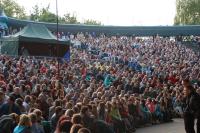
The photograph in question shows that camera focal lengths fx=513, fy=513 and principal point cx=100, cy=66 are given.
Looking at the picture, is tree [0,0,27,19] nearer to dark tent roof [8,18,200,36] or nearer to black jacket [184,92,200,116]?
dark tent roof [8,18,200,36]


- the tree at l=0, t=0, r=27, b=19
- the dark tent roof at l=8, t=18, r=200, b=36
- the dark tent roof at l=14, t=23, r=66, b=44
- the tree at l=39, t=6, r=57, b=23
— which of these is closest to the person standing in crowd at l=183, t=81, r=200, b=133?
the dark tent roof at l=14, t=23, r=66, b=44

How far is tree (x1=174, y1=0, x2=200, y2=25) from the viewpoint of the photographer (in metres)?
75.4

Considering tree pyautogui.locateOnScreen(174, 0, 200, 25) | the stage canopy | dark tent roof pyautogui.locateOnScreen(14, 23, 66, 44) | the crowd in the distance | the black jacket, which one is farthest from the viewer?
tree pyautogui.locateOnScreen(174, 0, 200, 25)

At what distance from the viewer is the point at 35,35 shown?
2033 centimetres

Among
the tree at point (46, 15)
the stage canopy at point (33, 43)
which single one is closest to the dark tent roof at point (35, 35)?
the stage canopy at point (33, 43)

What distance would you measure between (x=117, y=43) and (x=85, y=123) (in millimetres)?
31892

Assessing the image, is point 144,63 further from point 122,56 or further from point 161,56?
point 161,56

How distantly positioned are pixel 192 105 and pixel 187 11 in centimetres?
6432

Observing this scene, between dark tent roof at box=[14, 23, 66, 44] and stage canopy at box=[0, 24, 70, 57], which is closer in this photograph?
stage canopy at box=[0, 24, 70, 57]

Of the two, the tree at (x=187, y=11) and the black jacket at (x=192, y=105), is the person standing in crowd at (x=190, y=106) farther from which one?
the tree at (x=187, y=11)

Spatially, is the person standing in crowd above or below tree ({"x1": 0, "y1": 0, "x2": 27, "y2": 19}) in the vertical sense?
below

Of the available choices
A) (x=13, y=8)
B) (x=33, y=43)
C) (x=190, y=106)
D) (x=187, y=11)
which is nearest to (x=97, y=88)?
(x=33, y=43)

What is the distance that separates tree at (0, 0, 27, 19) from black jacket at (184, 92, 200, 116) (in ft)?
285

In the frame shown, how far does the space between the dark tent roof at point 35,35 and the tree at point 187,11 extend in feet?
185
